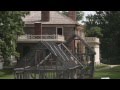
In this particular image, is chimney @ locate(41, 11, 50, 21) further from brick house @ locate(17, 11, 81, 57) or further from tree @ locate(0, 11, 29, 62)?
tree @ locate(0, 11, 29, 62)

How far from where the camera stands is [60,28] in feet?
144

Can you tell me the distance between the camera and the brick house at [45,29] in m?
41.7

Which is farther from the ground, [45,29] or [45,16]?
[45,16]

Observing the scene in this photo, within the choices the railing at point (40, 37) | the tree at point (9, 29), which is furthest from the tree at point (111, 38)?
the tree at point (9, 29)

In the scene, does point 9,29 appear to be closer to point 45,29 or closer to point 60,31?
point 45,29

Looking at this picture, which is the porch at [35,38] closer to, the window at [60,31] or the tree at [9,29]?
the window at [60,31]

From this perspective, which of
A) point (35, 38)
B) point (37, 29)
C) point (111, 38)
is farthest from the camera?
point (111, 38)

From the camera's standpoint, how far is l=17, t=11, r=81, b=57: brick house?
41.7 meters

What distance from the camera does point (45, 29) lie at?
43.6 metres

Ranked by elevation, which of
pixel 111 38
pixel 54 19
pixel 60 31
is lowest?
pixel 111 38

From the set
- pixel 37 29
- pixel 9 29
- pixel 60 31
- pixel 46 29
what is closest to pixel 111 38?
pixel 60 31
